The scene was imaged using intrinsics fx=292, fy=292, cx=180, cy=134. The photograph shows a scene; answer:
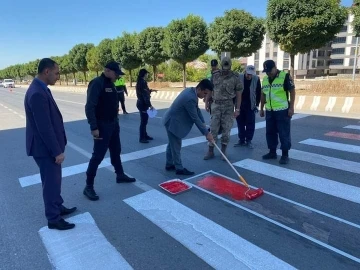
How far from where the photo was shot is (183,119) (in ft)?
Result: 16.5

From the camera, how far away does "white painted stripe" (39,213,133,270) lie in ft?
9.08

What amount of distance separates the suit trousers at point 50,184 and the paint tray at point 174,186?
1603 mm

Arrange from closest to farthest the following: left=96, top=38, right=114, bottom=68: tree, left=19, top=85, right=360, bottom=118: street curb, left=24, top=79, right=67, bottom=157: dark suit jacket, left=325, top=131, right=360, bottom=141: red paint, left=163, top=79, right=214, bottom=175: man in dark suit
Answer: left=24, top=79, right=67, bottom=157: dark suit jacket
left=163, top=79, right=214, bottom=175: man in dark suit
left=325, top=131, right=360, bottom=141: red paint
left=19, top=85, right=360, bottom=118: street curb
left=96, top=38, right=114, bottom=68: tree

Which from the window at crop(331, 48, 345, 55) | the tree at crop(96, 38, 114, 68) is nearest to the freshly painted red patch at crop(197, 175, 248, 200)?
the tree at crop(96, 38, 114, 68)

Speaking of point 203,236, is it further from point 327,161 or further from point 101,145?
point 327,161

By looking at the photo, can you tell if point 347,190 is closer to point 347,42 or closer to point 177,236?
point 177,236

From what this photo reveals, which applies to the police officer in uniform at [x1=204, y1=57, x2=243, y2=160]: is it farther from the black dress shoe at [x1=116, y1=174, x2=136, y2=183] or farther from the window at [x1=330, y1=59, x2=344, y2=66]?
the window at [x1=330, y1=59, x2=344, y2=66]

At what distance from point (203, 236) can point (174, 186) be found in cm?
143

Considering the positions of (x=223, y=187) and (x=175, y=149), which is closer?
(x=223, y=187)

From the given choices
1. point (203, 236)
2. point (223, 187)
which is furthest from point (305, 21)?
point (203, 236)

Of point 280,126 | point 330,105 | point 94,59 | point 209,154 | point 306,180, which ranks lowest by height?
point 306,180

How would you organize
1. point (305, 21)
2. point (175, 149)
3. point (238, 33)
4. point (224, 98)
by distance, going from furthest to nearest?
point (238, 33), point (305, 21), point (224, 98), point (175, 149)

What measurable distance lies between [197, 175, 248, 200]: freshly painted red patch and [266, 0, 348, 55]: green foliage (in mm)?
13629

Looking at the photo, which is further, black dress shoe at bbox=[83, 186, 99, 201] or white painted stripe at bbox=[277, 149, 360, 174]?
white painted stripe at bbox=[277, 149, 360, 174]
